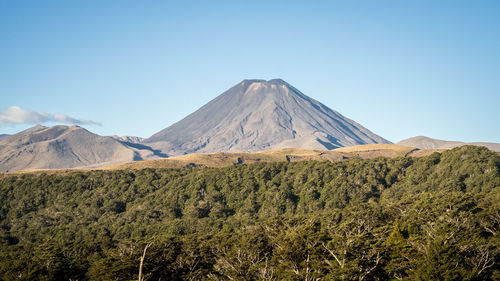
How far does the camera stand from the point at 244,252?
66.0 meters

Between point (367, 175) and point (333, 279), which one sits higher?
point (367, 175)

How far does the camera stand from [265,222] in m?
84.4

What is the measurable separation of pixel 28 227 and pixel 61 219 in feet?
28.0

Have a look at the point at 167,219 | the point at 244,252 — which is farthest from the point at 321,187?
the point at 244,252

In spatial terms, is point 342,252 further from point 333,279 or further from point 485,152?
point 485,152

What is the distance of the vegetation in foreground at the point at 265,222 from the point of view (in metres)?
53.6

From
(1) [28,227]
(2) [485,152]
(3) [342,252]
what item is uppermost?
(2) [485,152]

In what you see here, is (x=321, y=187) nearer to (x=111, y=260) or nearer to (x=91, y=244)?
(x=91, y=244)

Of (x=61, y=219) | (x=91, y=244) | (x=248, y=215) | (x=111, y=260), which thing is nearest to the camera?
(x=111, y=260)

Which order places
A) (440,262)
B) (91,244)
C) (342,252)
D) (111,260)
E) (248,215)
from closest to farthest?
(440,262) < (342,252) < (111,260) < (91,244) < (248,215)

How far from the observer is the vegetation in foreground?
2110 inches

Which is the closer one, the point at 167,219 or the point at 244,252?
the point at 244,252

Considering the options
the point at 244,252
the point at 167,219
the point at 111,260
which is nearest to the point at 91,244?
the point at 111,260

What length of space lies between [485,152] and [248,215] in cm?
7332
